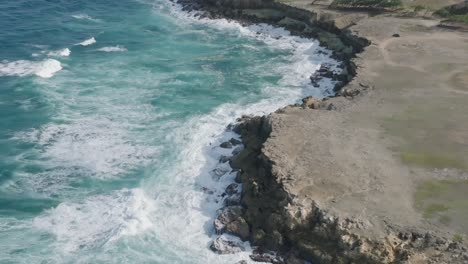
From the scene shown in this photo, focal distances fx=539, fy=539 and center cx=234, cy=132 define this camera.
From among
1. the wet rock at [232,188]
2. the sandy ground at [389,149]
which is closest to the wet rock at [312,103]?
the sandy ground at [389,149]

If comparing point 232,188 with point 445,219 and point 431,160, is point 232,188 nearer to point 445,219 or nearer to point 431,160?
point 431,160

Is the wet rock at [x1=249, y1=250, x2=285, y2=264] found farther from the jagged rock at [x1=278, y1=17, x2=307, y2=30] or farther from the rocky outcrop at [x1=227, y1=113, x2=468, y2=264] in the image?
the jagged rock at [x1=278, y1=17, x2=307, y2=30]

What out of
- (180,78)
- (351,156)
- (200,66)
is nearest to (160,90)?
(180,78)

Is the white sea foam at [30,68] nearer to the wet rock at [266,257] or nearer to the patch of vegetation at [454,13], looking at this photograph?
the wet rock at [266,257]

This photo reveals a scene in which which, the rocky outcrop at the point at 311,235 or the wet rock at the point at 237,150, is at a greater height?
the rocky outcrop at the point at 311,235

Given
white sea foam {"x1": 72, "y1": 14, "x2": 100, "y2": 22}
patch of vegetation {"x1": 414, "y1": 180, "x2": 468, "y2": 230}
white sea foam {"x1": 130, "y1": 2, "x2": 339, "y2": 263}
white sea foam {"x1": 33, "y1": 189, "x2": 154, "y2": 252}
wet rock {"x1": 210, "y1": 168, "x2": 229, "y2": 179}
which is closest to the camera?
patch of vegetation {"x1": 414, "y1": 180, "x2": 468, "y2": 230}

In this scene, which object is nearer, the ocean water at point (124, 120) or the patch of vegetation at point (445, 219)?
the patch of vegetation at point (445, 219)

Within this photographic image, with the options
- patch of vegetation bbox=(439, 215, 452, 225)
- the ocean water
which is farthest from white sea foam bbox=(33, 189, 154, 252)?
patch of vegetation bbox=(439, 215, 452, 225)
